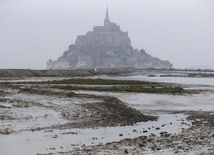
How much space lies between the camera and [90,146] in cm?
1555

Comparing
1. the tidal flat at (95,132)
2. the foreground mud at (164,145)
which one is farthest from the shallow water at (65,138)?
the foreground mud at (164,145)

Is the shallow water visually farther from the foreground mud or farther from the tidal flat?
the foreground mud

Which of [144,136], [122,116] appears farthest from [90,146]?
[122,116]

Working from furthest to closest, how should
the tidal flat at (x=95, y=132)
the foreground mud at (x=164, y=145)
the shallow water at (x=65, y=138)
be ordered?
the shallow water at (x=65, y=138) → the tidal flat at (x=95, y=132) → the foreground mud at (x=164, y=145)

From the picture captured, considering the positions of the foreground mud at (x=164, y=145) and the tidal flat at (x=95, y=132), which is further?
the tidal flat at (x=95, y=132)

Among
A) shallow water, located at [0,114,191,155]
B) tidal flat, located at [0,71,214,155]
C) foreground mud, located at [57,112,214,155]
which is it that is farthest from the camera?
shallow water, located at [0,114,191,155]

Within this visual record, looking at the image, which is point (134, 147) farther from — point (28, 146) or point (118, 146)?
point (28, 146)

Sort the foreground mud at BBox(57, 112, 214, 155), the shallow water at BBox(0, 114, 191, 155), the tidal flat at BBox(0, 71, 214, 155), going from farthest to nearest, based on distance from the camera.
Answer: the shallow water at BBox(0, 114, 191, 155) → the tidal flat at BBox(0, 71, 214, 155) → the foreground mud at BBox(57, 112, 214, 155)

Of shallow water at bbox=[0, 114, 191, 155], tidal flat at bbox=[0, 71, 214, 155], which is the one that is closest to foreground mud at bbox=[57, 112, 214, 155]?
tidal flat at bbox=[0, 71, 214, 155]

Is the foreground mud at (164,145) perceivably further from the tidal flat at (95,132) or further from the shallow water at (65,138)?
the shallow water at (65,138)

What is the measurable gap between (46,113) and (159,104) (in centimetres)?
1488

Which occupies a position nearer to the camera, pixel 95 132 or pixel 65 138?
pixel 65 138

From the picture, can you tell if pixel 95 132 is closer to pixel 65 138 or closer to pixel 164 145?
pixel 65 138

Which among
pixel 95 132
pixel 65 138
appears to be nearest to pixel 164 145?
pixel 65 138
